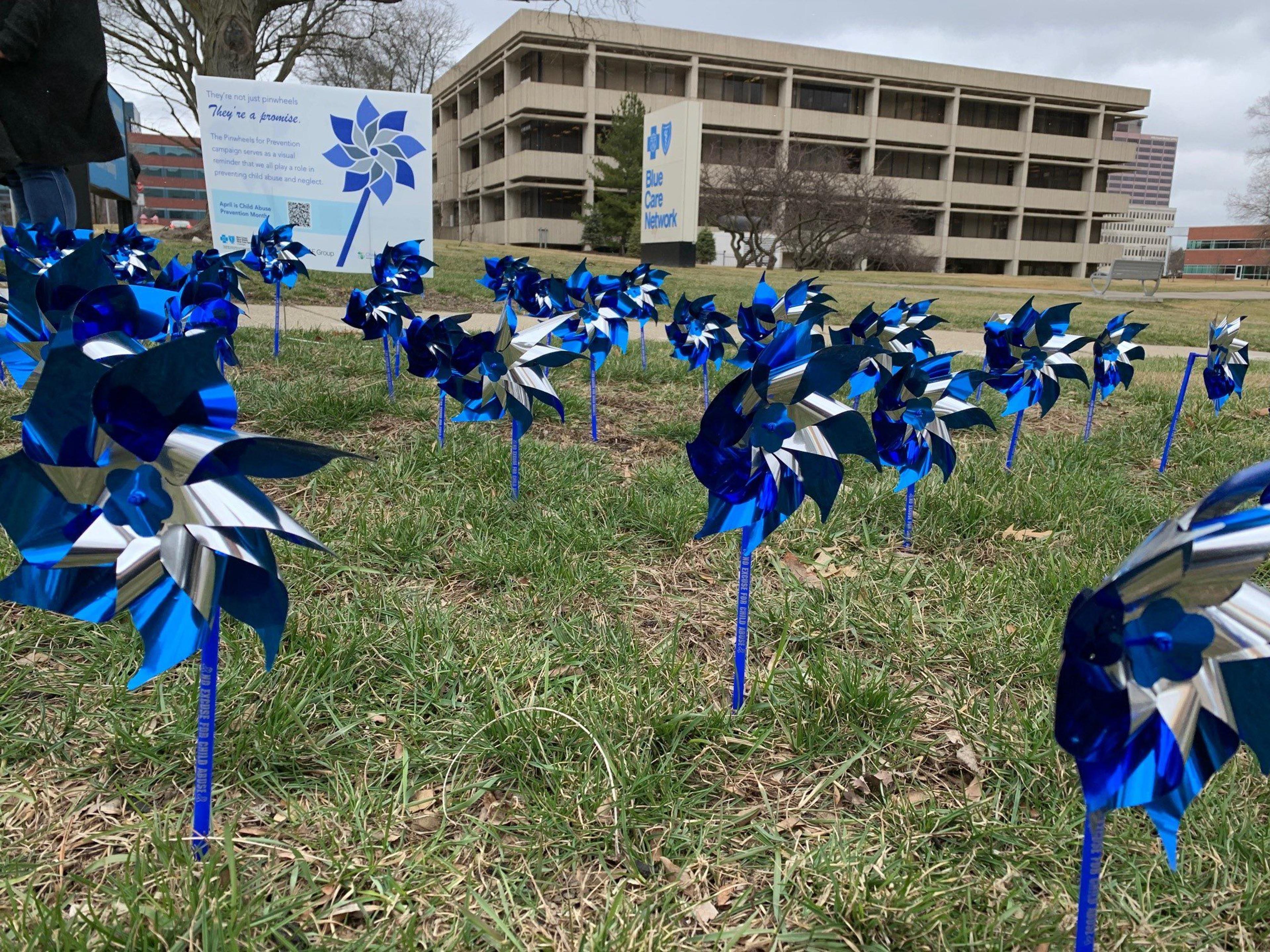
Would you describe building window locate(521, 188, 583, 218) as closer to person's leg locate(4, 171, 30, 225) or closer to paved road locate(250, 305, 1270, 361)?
paved road locate(250, 305, 1270, 361)

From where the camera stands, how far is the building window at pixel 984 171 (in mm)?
53375

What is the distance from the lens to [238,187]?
28.2ft

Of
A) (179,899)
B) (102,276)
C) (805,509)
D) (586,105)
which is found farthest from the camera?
(586,105)

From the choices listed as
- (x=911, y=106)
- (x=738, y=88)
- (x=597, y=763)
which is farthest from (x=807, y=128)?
(x=597, y=763)

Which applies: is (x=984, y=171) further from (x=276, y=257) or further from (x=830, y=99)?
(x=276, y=257)

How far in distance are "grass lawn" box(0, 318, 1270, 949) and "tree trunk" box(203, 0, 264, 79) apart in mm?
14163

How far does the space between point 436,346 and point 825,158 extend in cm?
4114

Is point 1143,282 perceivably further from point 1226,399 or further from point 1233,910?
point 1233,910

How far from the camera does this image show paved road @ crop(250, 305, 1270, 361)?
7.62 metres

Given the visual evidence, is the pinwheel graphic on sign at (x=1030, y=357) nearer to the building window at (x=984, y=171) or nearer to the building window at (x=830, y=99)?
the building window at (x=830, y=99)

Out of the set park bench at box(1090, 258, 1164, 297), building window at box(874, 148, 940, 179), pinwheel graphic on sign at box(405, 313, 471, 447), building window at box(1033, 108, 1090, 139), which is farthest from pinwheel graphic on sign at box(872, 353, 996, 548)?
building window at box(1033, 108, 1090, 139)

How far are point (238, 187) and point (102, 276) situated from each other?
7.97 m

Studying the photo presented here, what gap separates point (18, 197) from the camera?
5.80 metres

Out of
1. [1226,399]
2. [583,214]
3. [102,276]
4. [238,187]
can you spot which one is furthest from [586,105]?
[102,276]
